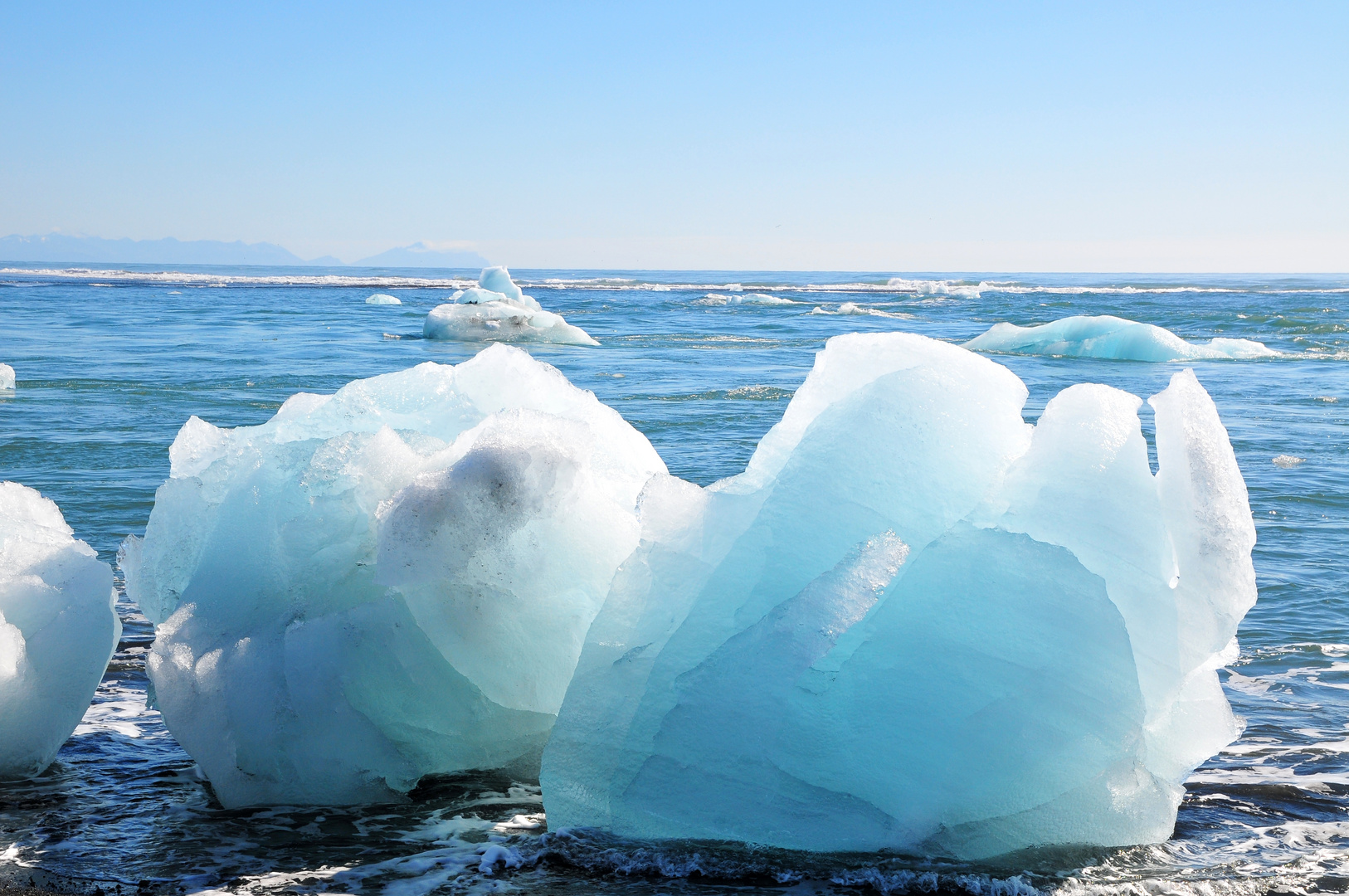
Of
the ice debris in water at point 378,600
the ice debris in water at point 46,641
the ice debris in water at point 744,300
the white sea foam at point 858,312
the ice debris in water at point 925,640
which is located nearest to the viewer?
the ice debris in water at point 925,640

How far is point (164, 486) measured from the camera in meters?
3.74

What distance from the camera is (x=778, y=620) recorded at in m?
2.84

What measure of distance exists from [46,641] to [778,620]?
2.51 metres

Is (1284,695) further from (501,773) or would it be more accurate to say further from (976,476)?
(501,773)

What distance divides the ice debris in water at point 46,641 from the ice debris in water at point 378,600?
215mm

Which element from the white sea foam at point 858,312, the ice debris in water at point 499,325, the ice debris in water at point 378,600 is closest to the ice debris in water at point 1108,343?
the ice debris in water at point 499,325

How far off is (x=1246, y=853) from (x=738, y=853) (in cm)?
149

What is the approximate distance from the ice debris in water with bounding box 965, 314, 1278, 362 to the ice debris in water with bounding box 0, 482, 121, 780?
18652 mm

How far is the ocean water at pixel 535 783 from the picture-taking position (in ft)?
9.37

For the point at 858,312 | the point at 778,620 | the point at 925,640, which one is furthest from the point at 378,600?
the point at 858,312

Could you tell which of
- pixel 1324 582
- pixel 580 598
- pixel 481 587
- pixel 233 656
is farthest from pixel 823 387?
pixel 1324 582

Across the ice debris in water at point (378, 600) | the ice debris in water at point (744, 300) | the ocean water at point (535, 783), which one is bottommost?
the ocean water at point (535, 783)

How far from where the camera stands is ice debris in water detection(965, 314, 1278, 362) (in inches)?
754

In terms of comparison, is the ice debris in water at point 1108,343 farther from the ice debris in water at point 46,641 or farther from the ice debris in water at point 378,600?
the ice debris in water at point 46,641
